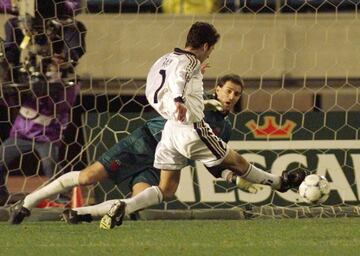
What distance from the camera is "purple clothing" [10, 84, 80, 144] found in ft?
37.0

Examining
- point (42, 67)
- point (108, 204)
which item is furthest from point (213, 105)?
point (42, 67)

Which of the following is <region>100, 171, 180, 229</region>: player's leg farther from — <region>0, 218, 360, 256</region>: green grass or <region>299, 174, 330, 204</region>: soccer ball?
<region>299, 174, 330, 204</region>: soccer ball

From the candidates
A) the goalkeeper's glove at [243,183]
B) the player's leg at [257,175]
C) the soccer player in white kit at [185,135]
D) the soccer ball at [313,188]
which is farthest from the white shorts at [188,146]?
the soccer ball at [313,188]

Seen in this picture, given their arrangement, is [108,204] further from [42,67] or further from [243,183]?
[42,67]

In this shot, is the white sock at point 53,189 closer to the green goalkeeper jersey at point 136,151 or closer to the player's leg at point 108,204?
the green goalkeeper jersey at point 136,151

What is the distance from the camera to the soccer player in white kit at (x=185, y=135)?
8.44 metres

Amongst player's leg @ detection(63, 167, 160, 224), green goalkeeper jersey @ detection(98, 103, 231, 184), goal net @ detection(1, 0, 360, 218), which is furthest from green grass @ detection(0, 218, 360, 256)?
goal net @ detection(1, 0, 360, 218)

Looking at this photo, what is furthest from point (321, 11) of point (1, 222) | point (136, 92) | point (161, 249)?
point (161, 249)

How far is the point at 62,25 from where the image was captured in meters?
11.4

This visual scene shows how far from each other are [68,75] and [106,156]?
194 cm

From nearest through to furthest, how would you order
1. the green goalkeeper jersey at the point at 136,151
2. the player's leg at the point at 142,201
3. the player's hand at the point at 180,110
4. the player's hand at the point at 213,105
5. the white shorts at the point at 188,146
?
the player's hand at the point at 180,110 → the player's leg at the point at 142,201 → the white shorts at the point at 188,146 → the player's hand at the point at 213,105 → the green goalkeeper jersey at the point at 136,151

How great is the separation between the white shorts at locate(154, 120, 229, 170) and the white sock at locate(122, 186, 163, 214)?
190mm

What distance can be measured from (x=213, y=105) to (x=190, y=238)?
4.91 feet

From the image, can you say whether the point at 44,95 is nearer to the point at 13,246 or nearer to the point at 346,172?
the point at 346,172
